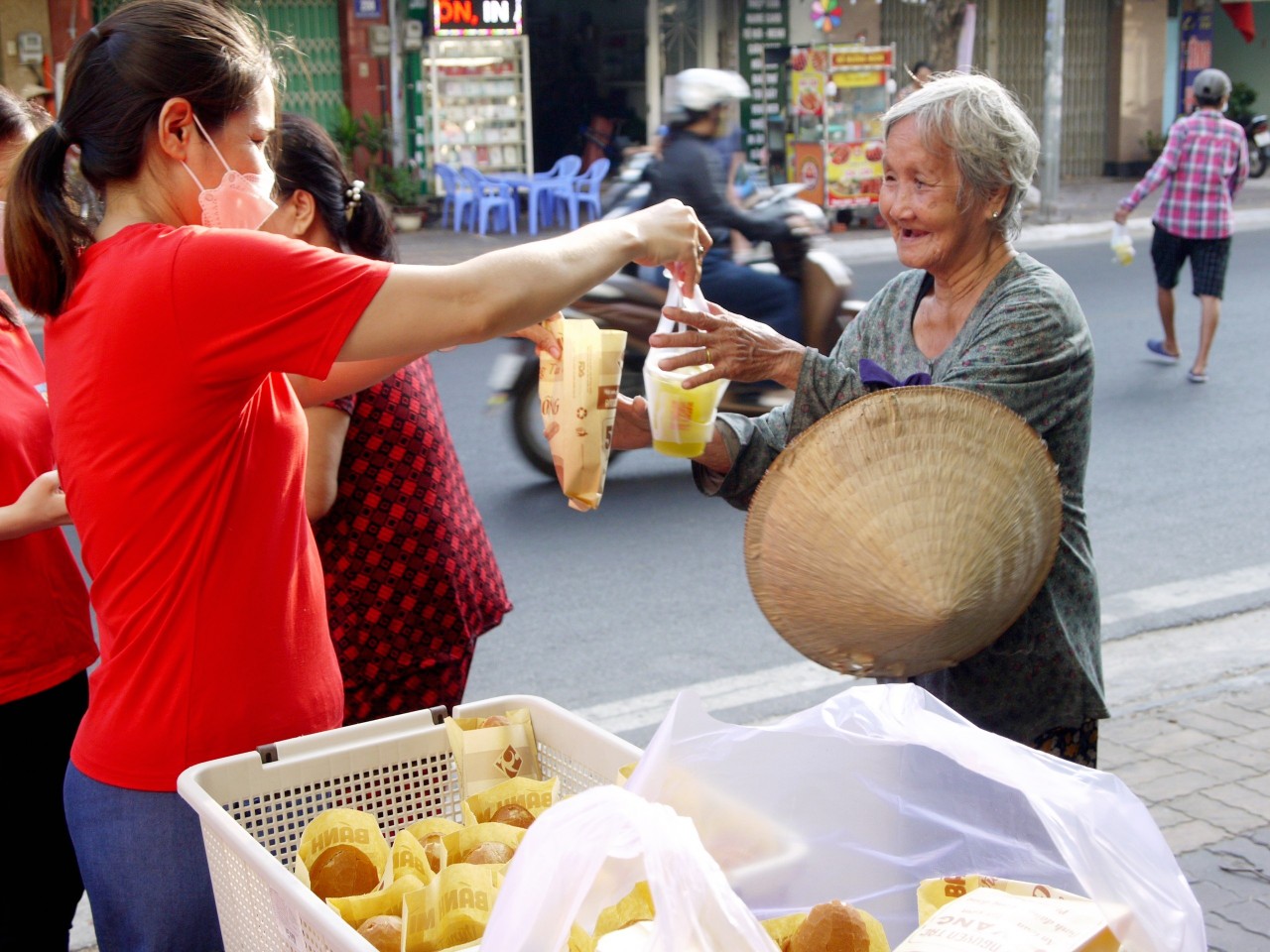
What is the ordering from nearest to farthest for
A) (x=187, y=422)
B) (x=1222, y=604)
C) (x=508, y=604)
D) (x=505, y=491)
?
1. (x=187, y=422)
2. (x=508, y=604)
3. (x=1222, y=604)
4. (x=505, y=491)

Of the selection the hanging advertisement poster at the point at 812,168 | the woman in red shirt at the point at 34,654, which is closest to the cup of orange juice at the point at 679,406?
the woman in red shirt at the point at 34,654

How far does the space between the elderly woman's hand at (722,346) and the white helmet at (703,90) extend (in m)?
5.41

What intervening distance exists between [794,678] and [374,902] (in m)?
3.26

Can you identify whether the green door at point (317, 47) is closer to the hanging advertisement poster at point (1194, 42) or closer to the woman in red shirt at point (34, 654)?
the hanging advertisement poster at point (1194, 42)

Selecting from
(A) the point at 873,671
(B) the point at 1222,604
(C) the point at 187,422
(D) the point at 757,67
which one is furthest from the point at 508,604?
(D) the point at 757,67

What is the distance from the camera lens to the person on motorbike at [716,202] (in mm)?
6938

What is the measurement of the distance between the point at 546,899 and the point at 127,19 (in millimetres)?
1244

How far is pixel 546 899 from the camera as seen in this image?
1361mm

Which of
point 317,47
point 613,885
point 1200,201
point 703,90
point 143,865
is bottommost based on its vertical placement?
point 143,865

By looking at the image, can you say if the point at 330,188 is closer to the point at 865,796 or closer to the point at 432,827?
the point at 432,827

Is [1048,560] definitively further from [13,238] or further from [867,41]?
[867,41]

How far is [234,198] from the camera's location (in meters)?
1.90

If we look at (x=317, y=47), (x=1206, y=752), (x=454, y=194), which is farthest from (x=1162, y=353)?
(x=317, y=47)

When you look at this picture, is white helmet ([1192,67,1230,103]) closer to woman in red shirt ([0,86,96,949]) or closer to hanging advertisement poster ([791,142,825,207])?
hanging advertisement poster ([791,142,825,207])
